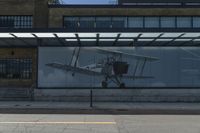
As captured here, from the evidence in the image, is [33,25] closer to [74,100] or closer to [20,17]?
[20,17]

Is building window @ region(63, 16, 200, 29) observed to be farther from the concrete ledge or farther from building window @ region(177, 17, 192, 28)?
the concrete ledge

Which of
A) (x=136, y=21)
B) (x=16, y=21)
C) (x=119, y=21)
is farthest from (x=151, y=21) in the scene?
(x=16, y=21)

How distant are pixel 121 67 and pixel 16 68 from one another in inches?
442

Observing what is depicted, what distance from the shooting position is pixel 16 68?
42.1 meters

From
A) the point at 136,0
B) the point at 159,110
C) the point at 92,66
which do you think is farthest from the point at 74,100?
the point at 136,0

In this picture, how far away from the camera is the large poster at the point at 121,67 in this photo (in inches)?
1380

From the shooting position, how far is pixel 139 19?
4725cm

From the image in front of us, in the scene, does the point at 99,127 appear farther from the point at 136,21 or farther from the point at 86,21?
the point at 136,21

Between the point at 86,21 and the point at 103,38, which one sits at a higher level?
the point at 86,21

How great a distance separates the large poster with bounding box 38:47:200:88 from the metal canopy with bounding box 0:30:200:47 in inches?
21.4

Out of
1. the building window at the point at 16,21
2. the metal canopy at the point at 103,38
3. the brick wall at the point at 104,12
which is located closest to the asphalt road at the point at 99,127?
the metal canopy at the point at 103,38

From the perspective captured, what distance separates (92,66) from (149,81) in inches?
174

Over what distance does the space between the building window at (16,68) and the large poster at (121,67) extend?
751cm

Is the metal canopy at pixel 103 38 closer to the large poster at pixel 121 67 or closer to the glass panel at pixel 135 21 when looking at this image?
the large poster at pixel 121 67
